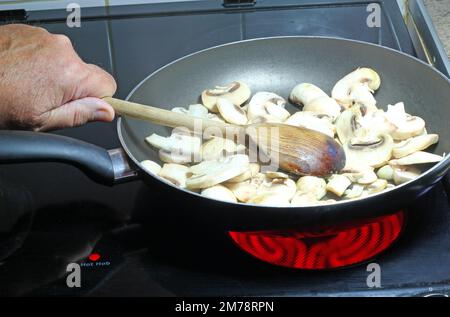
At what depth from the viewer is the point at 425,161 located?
32.7 inches

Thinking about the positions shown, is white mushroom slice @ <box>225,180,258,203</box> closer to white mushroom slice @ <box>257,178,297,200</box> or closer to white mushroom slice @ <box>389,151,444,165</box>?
white mushroom slice @ <box>257,178,297,200</box>

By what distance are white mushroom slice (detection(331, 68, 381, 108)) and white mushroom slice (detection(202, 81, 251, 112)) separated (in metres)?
0.15

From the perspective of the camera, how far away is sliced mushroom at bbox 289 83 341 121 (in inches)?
38.6

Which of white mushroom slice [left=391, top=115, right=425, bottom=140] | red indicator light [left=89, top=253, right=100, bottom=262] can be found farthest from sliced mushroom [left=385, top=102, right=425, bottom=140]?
red indicator light [left=89, top=253, right=100, bottom=262]

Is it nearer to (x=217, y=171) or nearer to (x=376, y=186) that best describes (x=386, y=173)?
(x=376, y=186)

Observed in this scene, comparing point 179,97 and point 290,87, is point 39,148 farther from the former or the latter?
point 290,87

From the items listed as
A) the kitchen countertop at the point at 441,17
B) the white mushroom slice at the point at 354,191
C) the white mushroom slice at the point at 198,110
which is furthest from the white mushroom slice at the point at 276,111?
the kitchen countertop at the point at 441,17

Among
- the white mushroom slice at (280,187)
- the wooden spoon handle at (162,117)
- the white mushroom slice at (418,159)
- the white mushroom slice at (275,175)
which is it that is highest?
the wooden spoon handle at (162,117)

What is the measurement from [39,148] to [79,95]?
190mm

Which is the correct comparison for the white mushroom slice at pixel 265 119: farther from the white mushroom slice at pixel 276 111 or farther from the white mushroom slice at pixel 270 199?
the white mushroom slice at pixel 270 199

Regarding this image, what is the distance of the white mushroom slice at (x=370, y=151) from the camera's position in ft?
2.87

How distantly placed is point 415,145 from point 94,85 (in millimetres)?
459

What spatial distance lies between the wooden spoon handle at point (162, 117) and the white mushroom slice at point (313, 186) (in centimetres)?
14
